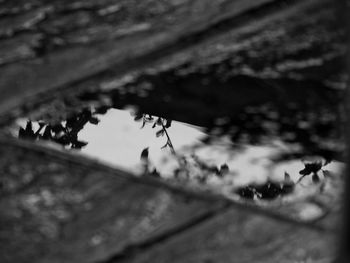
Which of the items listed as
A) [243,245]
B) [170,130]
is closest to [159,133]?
[170,130]

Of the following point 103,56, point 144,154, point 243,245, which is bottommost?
point 243,245

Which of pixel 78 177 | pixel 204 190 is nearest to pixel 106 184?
pixel 78 177

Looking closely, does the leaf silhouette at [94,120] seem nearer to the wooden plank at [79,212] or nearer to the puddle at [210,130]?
the puddle at [210,130]

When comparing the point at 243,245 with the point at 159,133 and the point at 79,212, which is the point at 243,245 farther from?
the point at 159,133

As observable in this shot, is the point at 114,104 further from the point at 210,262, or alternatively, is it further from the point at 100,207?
the point at 210,262

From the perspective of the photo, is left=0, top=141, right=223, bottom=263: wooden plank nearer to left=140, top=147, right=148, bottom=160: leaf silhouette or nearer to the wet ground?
the wet ground

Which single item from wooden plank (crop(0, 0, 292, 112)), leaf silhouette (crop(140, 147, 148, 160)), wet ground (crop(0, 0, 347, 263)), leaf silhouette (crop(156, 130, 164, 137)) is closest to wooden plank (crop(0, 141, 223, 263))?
wet ground (crop(0, 0, 347, 263))

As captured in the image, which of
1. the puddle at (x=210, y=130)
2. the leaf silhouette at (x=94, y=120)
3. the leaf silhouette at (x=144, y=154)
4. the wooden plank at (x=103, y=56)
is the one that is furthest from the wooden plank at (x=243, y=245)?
the wooden plank at (x=103, y=56)

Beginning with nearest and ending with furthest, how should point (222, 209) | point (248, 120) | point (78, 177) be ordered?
point (222, 209), point (78, 177), point (248, 120)

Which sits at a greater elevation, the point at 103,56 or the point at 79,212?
the point at 103,56
